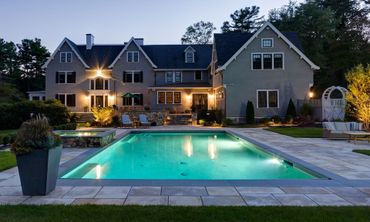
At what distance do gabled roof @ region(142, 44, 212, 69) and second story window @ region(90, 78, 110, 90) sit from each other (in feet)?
18.8

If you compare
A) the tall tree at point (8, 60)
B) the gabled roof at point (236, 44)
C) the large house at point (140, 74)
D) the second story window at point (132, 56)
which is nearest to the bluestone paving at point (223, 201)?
the gabled roof at point (236, 44)

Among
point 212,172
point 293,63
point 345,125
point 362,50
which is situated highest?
point 362,50

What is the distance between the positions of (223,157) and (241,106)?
15.0 meters

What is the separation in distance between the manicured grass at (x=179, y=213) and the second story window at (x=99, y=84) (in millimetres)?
30450

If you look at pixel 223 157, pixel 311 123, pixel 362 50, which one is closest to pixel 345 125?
pixel 223 157

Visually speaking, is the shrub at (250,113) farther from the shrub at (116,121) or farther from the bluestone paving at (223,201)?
the bluestone paving at (223,201)

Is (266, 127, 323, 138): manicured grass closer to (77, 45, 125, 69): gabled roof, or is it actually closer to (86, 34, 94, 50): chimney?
(77, 45, 125, 69): gabled roof

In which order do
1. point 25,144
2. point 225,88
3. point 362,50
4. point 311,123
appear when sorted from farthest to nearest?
point 362,50 < point 225,88 < point 311,123 < point 25,144

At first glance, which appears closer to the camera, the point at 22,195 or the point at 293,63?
the point at 22,195

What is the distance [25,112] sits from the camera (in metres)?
22.8

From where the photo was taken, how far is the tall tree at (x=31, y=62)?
4912cm

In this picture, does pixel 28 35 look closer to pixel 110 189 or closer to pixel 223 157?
pixel 223 157

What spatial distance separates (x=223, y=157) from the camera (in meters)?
12.6

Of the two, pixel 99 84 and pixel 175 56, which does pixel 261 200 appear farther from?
pixel 175 56
